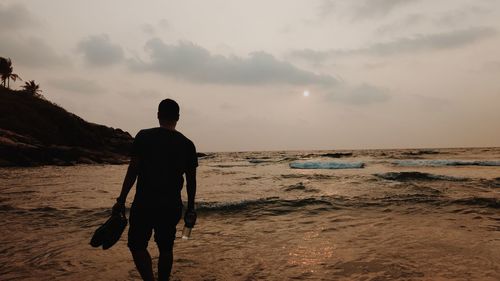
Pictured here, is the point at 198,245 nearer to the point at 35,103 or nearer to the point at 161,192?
the point at 161,192

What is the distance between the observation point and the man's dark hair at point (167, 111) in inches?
163

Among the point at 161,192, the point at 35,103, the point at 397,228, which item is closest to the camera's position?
the point at 161,192

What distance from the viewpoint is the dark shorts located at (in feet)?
12.9

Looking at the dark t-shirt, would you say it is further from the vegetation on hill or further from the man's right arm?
the vegetation on hill

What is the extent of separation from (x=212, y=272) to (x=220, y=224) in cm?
325

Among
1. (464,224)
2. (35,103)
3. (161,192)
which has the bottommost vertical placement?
(464,224)

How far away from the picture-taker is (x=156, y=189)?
3963 mm

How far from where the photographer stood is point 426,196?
1134cm

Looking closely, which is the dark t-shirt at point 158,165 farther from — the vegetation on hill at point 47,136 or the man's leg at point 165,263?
the vegetation on hill at point 47,136

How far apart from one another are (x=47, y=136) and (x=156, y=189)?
4067cm

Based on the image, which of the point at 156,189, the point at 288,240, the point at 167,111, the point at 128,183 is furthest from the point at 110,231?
the point at 288,240

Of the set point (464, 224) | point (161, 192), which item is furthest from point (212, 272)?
point (464, 224)

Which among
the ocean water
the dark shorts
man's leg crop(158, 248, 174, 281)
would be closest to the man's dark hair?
the dark shorts

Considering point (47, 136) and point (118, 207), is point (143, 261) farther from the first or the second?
point (47, 136)
